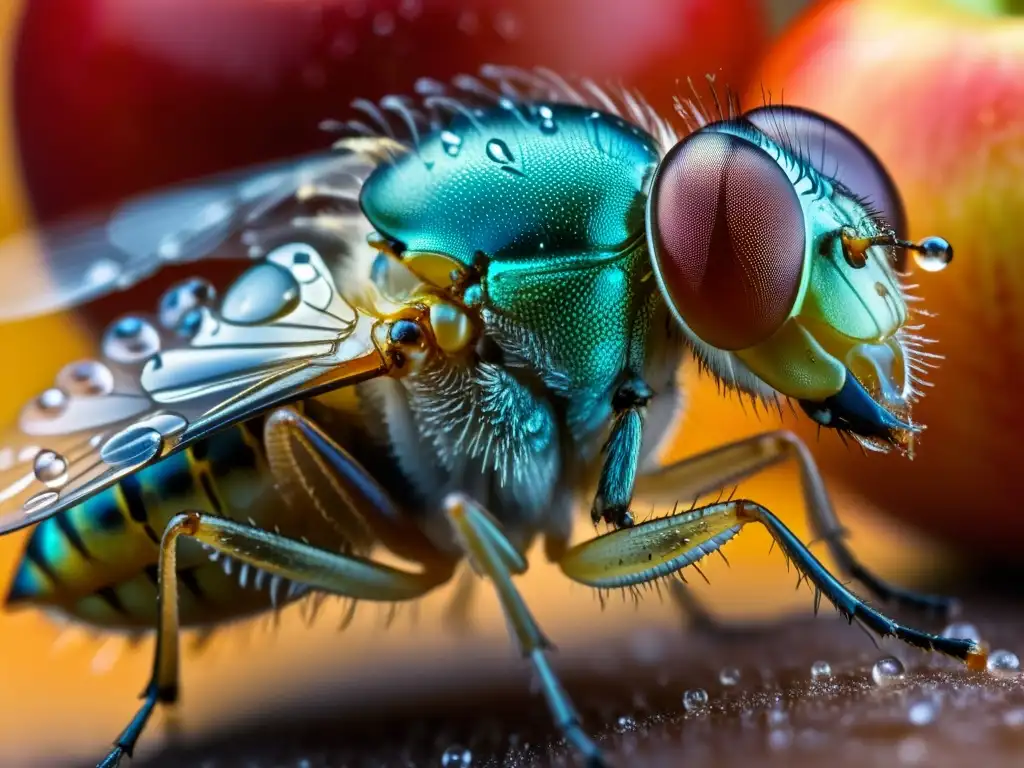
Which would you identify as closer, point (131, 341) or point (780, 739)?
point (780, 739)

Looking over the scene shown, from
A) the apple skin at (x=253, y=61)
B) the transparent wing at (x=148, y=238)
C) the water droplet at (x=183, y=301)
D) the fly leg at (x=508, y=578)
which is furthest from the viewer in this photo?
the apple skin at (x=253, y=61)

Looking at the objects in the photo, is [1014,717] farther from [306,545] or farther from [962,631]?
[306,545]

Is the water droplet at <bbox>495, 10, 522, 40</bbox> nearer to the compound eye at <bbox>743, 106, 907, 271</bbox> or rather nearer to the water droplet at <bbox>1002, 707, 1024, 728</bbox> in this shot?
the compound eye at <bbox>743, 106, 907, 271</bbox>

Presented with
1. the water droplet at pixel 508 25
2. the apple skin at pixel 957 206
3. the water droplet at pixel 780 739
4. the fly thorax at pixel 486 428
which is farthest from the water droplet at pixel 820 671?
the water droplet at pixel 508 25

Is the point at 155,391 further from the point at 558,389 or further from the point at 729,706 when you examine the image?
the point at 729,706

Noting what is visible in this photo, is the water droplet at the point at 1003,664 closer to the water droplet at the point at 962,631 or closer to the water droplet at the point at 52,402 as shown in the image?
the water droplet at the point at 962,631

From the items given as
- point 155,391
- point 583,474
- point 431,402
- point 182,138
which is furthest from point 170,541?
point 182,138

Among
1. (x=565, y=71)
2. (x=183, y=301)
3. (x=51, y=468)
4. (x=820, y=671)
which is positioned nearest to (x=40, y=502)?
(x=51, y=468)
